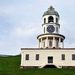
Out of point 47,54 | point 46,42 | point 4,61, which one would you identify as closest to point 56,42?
point 46,42

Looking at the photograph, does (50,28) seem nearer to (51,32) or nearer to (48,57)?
(51,32)

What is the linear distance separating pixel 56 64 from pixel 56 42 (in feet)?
29.2

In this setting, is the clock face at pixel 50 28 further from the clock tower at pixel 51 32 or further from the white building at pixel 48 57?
the white building at pixel 48 57

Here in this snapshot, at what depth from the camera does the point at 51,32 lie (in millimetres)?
71812

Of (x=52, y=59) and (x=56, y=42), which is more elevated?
(x=56, y=42)

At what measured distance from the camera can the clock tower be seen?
70625 millimetres

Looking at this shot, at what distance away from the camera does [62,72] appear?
180ft

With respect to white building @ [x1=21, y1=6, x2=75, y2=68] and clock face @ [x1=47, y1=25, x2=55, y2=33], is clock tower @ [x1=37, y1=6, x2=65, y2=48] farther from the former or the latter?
white building @ [x1=21, y1=6, x2=75, y2=68]

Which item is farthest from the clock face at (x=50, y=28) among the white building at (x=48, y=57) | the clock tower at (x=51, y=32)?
the white building at (x=48, y=57)

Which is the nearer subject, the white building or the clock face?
the white building

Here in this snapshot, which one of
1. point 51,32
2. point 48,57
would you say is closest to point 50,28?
point 51,32

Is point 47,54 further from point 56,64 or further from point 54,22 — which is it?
point 54,22

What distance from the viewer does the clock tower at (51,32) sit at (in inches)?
2781

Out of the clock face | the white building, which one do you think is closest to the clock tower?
the clock face
